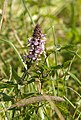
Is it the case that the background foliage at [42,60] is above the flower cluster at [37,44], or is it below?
below

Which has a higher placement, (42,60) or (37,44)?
(37,44)

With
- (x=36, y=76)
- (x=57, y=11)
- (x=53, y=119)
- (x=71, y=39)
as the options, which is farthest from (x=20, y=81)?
(x=57, y=11)

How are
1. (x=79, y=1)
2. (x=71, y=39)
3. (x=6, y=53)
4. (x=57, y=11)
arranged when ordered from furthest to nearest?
(x=79, y=1), (x=57, y=11), (x=71, y=39), (x=6, y=53)

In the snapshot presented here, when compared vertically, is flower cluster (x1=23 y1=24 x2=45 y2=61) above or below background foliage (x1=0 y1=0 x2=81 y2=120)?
above

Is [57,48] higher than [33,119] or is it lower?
higher

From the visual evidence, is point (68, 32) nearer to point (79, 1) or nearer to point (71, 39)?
point (71, 39)

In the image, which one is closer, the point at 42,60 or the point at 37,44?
the point at 37,44

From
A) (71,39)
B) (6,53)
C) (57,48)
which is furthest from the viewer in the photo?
(71,39)

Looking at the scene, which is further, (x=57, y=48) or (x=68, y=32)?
(x=68, y=32)
